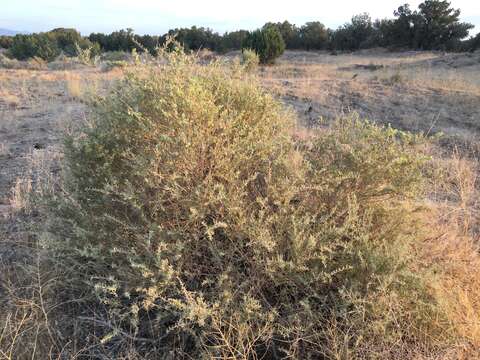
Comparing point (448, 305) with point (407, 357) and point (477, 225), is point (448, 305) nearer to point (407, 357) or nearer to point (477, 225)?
point (407, 357)

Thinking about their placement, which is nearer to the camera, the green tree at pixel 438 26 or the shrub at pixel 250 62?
the shrub at pixel 250 62

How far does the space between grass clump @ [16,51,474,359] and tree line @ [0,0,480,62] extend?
2786 centimetres

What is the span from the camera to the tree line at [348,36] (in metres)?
29.2

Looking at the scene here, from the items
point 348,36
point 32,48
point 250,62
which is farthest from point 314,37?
point 250,62

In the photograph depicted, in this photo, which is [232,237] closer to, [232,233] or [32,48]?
[232,233]

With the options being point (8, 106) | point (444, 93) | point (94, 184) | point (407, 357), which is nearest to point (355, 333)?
point (407, 357)

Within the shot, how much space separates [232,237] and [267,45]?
19.0 metres

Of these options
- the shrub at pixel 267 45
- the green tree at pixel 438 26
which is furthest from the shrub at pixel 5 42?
the green tree at pixel 438 26

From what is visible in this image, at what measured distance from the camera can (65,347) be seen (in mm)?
2203

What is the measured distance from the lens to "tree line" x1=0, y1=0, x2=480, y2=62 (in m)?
29.2

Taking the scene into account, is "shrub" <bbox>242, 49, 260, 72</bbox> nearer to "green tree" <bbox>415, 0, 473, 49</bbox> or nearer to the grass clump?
the grass clump

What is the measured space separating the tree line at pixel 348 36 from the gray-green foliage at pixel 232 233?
91.4ft

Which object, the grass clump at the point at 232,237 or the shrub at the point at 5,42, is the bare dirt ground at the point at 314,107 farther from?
the shrub at the point at 5,42

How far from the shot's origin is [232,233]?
2.23 metres
